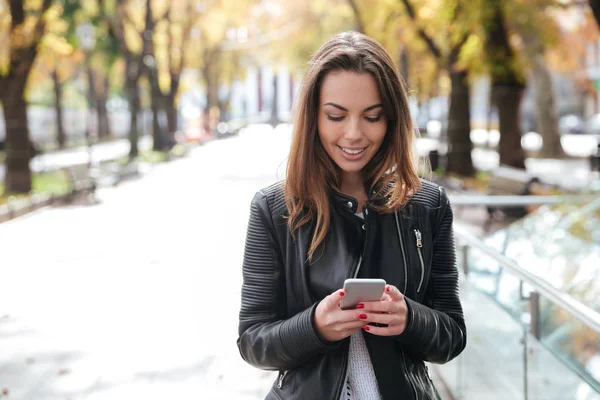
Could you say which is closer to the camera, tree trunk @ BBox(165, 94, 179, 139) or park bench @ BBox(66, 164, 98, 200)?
park bench @ BBox(66, 164, 98, 200)

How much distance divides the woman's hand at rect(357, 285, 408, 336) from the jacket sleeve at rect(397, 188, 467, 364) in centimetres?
9

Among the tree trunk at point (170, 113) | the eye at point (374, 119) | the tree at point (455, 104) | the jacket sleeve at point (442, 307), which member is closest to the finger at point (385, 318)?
the jacket sleeve at point (442, 307)

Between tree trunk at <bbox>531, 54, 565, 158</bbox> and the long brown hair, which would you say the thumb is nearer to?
the long brown hair

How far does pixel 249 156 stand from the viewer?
137 feet

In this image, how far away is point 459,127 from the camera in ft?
76.3

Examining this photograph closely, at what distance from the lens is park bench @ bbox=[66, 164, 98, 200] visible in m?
20.7

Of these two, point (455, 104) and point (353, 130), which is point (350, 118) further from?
point (455, 104)

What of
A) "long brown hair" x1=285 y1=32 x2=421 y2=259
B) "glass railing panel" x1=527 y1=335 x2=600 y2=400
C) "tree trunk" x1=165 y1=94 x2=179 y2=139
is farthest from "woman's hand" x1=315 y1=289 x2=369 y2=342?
"tree trunk" x1=165 y1=94 x2=179 y2=139

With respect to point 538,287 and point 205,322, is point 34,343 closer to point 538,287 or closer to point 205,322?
point 205,322

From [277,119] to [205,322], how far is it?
10139cm

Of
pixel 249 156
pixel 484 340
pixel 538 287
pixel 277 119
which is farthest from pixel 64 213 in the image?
pixel 277 119

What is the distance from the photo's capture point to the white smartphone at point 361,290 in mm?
1927

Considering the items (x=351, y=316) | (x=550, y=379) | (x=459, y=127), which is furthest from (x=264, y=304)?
(x=459, y=127)

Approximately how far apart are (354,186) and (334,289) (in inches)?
12.0
